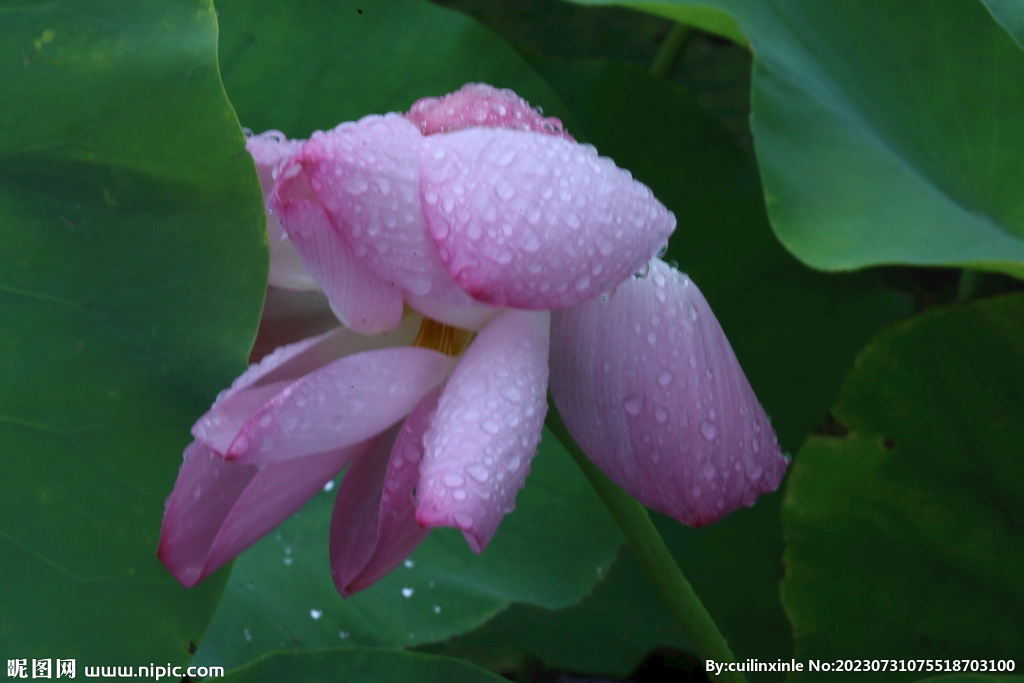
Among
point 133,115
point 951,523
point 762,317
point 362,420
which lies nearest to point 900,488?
point 951,523

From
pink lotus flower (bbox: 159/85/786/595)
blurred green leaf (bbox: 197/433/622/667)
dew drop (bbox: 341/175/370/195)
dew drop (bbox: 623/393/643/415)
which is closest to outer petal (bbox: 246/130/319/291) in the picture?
pink lotus flower (bbox: 159/85/786/595)

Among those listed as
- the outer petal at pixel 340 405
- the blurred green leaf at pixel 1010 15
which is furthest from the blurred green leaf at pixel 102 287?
the blurred green leaf at pixel 1010 15

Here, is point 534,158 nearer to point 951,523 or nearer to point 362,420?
point 362,420

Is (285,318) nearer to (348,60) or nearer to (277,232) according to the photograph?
(277,232)

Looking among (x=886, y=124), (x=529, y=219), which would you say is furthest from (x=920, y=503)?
(x=529, y=219)

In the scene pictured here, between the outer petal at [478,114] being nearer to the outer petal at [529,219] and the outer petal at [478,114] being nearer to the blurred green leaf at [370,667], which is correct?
the outer petal at [529,219]

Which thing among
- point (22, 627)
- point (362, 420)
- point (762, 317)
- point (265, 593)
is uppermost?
point (362, 420)
